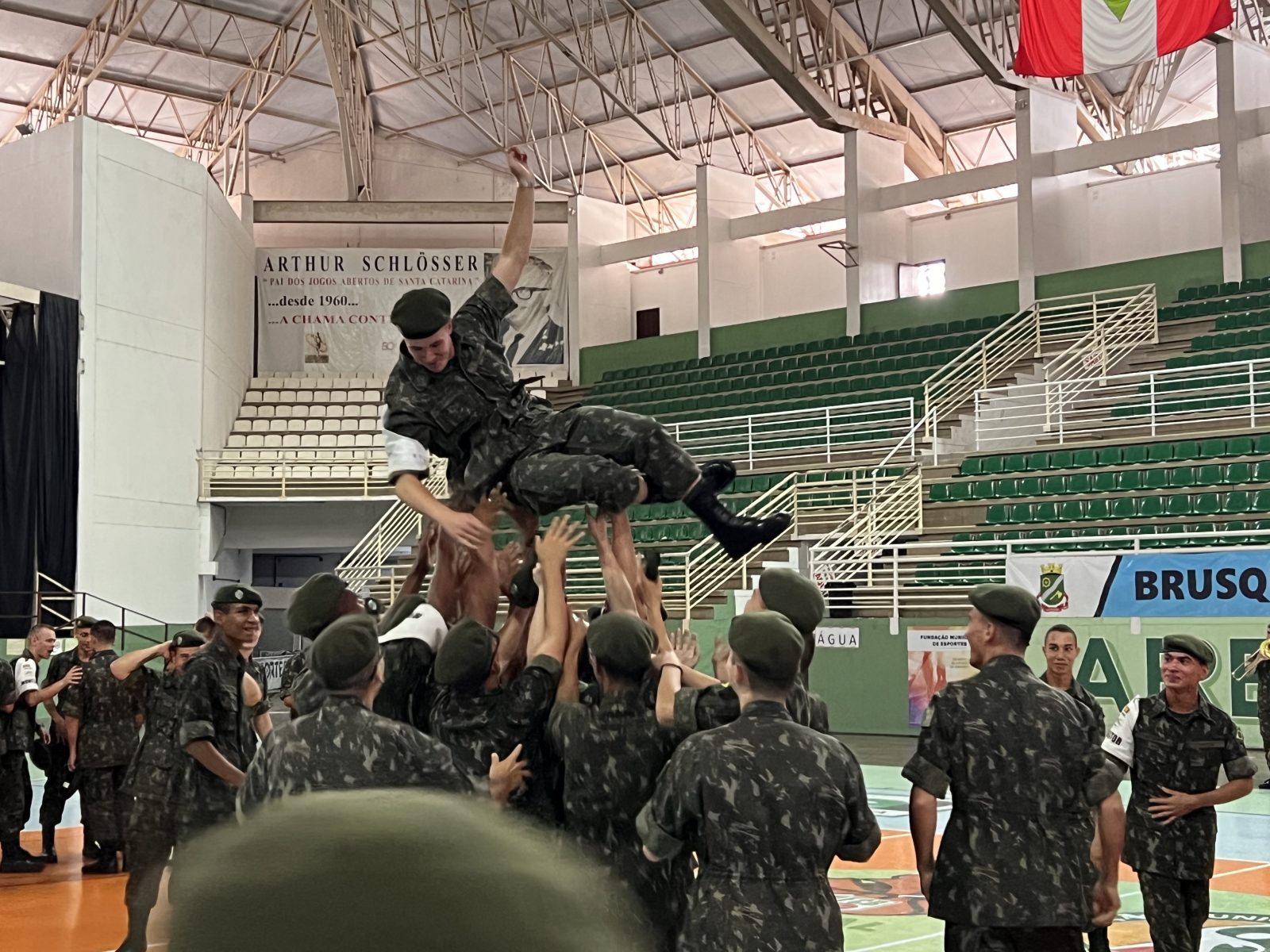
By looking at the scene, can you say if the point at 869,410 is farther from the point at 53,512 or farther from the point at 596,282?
the point at 53,512

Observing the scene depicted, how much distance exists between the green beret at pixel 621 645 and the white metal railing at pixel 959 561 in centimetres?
1078

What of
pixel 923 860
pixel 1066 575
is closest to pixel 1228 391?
pixel 1066 575

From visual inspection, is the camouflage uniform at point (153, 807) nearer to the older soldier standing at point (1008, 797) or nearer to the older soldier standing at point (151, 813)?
the older soldier standing at point (151, 813)

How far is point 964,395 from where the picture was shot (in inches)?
848

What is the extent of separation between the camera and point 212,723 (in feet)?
19.7

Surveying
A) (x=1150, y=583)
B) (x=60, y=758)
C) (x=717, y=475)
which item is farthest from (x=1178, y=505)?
(x=717, y=475)

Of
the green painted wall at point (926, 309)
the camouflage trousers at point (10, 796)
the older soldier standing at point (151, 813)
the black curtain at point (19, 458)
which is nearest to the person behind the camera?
the older soldier standing at point (151, 813)

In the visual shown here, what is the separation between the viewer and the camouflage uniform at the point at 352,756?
357 centimetres

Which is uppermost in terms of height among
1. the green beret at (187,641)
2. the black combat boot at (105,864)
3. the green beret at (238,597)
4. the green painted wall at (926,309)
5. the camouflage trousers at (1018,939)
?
the green painted wall at (926,309)

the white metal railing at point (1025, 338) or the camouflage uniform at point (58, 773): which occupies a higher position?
the white metal railing at point (1025, 338)

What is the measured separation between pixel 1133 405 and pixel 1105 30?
4712 millimetres

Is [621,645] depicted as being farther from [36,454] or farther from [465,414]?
[36,454]

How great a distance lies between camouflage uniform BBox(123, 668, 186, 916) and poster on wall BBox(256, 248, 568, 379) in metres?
22.5

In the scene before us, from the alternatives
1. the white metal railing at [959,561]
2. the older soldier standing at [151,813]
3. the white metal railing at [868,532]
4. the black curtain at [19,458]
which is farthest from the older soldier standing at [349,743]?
the black curtain at [19,458]
